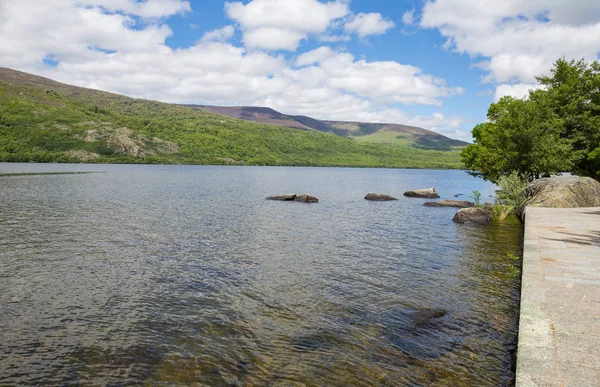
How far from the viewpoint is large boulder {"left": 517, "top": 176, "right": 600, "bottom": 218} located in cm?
3269

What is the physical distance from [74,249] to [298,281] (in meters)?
13.2

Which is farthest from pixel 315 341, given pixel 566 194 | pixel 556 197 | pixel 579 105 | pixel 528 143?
pixel 579 105

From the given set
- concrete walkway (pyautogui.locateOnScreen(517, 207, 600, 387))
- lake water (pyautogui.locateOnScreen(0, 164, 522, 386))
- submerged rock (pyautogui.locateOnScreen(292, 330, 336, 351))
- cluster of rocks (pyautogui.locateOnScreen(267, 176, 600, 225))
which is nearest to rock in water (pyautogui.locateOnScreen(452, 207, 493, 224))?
cluster of rocks (pyautogui.locateOnScreen(267, 176, 600, 225))

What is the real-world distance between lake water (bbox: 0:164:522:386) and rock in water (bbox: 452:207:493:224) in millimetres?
5932

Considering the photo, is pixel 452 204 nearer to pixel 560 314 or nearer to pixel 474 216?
pixel 474 216

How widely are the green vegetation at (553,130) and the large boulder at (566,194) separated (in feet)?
16.7

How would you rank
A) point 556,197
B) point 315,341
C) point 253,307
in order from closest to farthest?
1. point 315,341
2. point 253,307
3. point 556,197

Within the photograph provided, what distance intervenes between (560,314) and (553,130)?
4386 centimetres

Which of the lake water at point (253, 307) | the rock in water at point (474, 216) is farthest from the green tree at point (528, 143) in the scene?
the lake water at point (253, 307)

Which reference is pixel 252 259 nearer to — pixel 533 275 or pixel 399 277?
pixel 399 277

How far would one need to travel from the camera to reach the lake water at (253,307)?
30.0 ft

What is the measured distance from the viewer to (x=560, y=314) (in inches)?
341

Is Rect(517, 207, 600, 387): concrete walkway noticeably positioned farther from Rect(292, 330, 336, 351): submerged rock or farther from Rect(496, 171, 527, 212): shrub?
Rect(496, 171, 527, 212): shrub

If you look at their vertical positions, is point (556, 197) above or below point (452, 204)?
above
